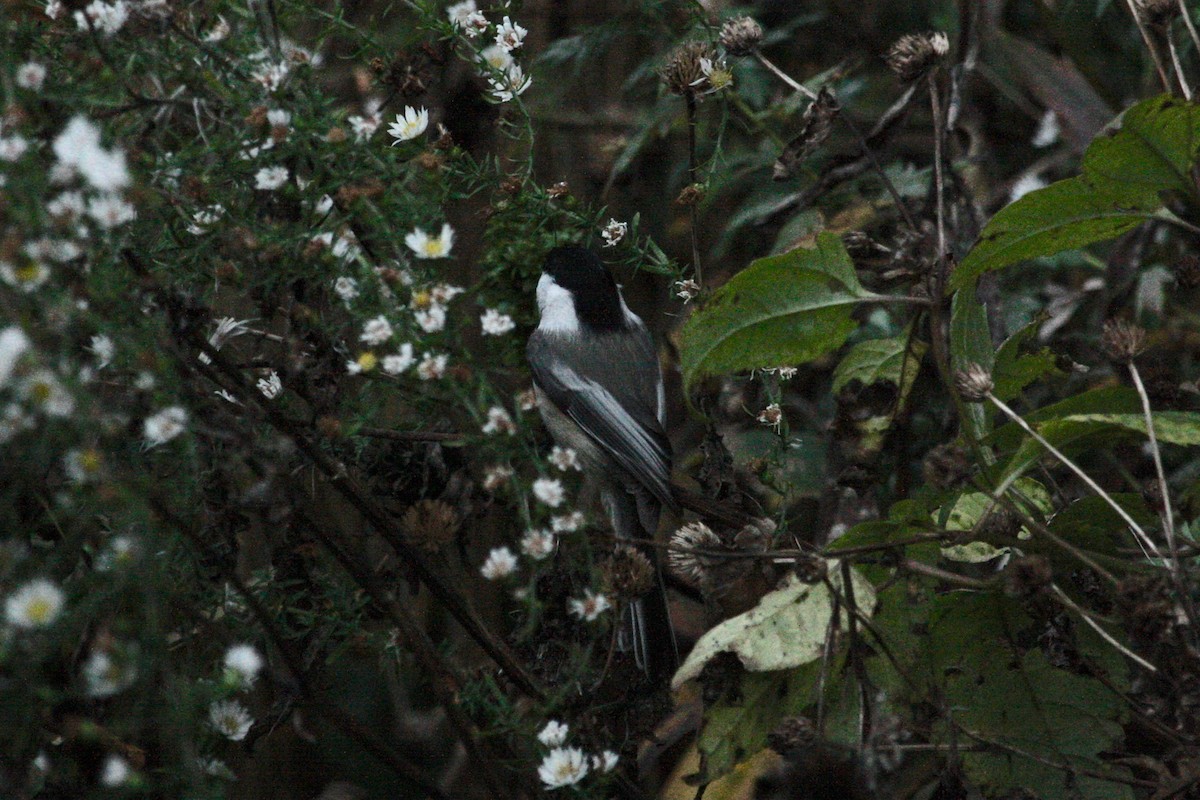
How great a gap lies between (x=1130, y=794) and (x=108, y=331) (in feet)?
4.43

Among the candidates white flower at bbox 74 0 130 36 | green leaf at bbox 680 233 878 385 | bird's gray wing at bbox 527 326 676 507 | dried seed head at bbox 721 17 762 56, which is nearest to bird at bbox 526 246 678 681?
bird's gray wing at bbox 527 326 676 507

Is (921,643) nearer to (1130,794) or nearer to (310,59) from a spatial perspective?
(1130,794)

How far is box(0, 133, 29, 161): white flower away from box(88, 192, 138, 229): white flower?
84 mm

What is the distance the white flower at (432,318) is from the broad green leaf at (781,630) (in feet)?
1.90

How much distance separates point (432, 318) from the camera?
4.64 ft

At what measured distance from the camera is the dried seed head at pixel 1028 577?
1419mm

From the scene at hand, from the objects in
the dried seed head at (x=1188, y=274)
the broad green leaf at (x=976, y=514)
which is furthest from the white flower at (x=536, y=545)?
the dried seed head at (x=1188, y=274)

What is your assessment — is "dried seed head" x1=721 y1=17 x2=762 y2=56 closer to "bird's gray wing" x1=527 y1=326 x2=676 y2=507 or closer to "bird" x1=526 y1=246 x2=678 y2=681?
"bird" x1=526 y1=246 x2=678 y2=681

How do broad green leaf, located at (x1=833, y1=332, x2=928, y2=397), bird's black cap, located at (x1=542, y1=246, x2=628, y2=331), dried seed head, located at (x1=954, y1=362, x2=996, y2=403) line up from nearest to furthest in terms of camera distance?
dried seed head, located at (x1=954, y1=362, x2=996, y2=403) < broad green leaf, located at (x1=833, y1=332, x2=928, y2=397) < bird's black cap, located at (x1=542, y1=246, x2=628, y2=331)

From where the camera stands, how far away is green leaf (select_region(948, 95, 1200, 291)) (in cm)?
161

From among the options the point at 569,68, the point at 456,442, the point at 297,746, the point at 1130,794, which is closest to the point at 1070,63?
the point at 569,68

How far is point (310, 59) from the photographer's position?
1.57m

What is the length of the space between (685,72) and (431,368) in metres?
0.73

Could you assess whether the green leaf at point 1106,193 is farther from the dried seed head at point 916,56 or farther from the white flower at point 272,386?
the white flower at point 272,386
